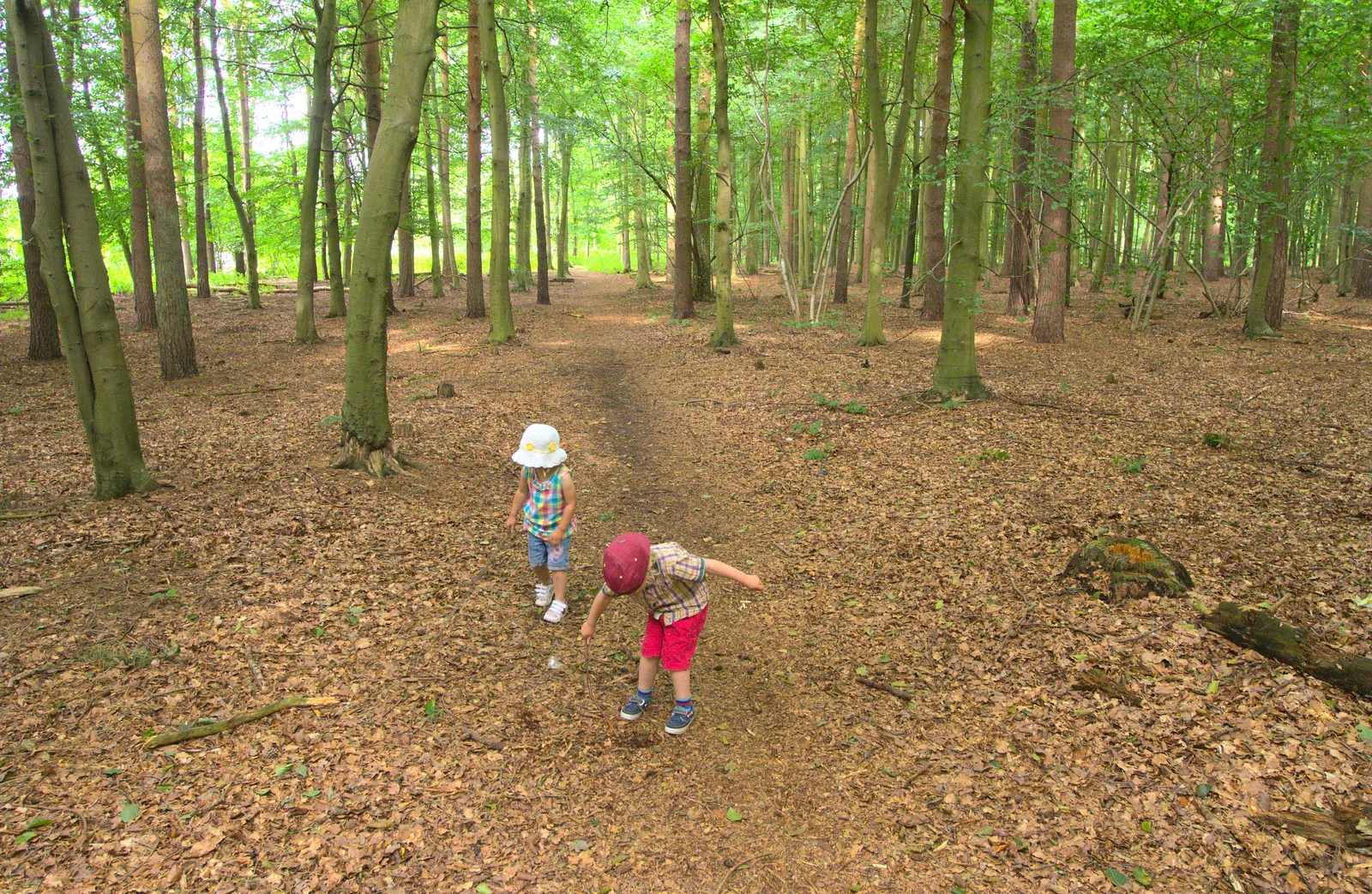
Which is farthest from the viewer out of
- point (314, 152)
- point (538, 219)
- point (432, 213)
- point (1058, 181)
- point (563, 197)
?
point (563, 197)

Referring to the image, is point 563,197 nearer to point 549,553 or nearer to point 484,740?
point 549,553

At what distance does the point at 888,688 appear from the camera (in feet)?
15.2

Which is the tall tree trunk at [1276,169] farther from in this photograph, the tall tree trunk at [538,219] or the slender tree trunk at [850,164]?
the tall tree trunk at [538,219]

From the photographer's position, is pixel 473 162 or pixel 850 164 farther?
pixel 850 164

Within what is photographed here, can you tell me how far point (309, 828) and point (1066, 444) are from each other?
7.69 metres

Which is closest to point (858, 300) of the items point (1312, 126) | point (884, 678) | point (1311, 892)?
point (1312, 126)

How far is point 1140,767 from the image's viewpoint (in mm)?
3695

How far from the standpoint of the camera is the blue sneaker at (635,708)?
4.36 metres

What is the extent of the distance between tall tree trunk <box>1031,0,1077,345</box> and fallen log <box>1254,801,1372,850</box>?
8075 millimetres

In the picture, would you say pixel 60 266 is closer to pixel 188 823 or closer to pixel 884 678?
pixel 188 823

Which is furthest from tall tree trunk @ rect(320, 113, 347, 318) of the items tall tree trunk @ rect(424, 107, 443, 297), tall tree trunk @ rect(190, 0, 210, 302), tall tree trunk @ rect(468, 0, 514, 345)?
tall tree trunk @ rect(468, 0, 514, 345)

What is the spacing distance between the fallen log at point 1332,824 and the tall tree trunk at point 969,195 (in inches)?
280

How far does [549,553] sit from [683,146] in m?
14.5

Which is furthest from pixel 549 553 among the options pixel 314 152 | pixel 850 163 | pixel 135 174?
pixel 850 163
